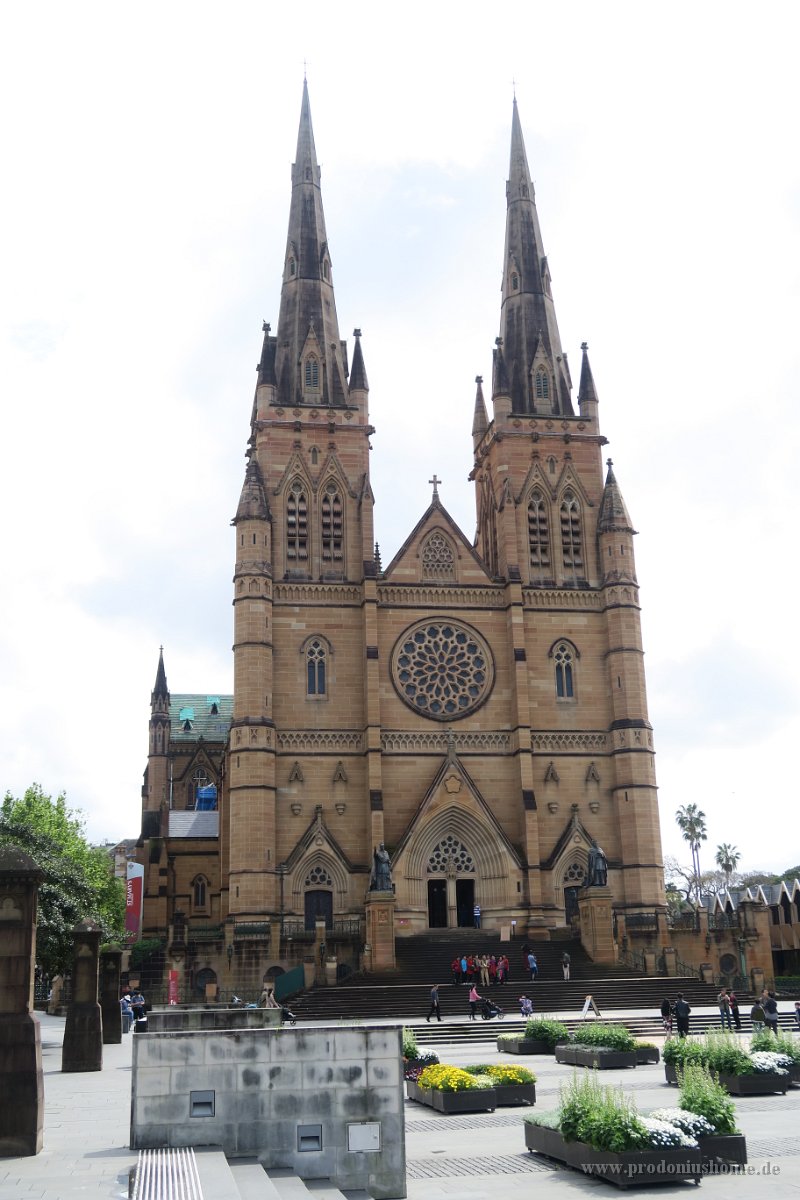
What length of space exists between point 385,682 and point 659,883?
46.4 ft

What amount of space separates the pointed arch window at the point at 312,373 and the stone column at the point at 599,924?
25.7m

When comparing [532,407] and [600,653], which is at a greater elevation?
[532,407]

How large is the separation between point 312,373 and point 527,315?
1127cm

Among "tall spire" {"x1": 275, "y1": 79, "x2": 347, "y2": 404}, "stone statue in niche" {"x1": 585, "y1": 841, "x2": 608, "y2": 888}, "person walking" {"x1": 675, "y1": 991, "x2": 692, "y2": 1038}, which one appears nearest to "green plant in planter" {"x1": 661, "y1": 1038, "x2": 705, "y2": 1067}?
"person walking" {"x1": 675, "y1": 991, "x2": 692, "y2": 1038}

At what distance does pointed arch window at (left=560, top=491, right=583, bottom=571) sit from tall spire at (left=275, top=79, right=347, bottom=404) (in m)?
11.4

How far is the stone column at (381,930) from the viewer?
44969mm

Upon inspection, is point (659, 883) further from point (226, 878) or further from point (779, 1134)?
point (779, 1134)

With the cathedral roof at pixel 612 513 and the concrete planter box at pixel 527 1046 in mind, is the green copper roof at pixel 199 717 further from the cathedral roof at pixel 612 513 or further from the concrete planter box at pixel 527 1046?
the concrete planter box at pixel 527 1046

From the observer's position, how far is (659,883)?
51125 millimetres

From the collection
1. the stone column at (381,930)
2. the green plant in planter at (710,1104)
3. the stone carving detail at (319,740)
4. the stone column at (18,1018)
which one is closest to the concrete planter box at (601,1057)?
the green plant in planter at (710,1104)

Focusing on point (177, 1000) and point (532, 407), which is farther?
point (532, 407)

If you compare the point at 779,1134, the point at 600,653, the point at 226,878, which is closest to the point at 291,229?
the point at 600,653

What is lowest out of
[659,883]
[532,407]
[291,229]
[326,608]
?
[659,883]

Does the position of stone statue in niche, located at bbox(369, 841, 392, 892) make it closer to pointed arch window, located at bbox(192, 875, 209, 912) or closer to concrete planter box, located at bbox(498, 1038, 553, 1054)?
pointed arch window, located at bbox(192, 875, 209, 912)
